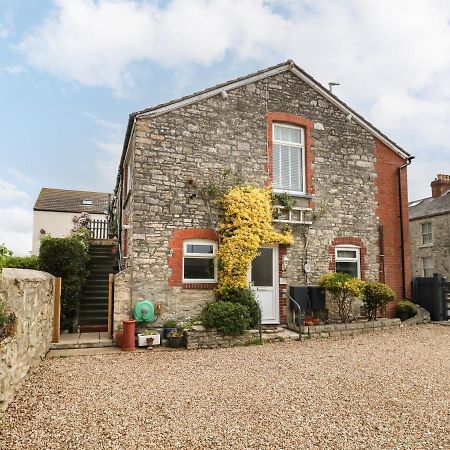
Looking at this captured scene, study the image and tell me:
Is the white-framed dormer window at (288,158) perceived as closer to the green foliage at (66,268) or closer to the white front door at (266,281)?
the white front door at (266,281)

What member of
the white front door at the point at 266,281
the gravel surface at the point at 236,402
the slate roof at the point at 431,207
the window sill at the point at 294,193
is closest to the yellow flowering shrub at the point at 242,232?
the white front door at the point at 266,281

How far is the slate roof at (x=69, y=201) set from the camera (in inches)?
1168

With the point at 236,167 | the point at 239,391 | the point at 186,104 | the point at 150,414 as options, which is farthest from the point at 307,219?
the point at 150,414

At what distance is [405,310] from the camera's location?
38.8 feet

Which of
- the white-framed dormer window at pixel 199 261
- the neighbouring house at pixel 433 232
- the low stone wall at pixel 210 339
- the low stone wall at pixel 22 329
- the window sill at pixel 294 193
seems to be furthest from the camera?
the neighbouring house at pixel 433 232

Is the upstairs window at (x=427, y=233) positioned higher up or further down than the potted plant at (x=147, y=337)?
higher up

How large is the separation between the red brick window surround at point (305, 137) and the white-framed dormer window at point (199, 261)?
111 inches

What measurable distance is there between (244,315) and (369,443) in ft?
17.3

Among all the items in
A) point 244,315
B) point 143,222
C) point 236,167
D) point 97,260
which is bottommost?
point 244,315

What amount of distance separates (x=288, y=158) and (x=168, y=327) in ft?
19.7

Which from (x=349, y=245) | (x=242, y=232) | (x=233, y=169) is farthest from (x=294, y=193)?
(x=242, y=232)

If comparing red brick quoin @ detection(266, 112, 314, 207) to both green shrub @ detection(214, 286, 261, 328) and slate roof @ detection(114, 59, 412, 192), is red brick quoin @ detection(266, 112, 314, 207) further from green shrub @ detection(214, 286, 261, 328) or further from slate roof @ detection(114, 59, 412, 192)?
green shrub @ detection(214, 286, 261, 328)

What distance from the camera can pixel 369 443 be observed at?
12.4ft

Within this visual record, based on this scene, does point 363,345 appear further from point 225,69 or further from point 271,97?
point 225,69
